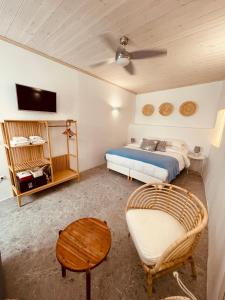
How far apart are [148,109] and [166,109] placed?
651 mm

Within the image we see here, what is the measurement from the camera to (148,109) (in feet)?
15.2

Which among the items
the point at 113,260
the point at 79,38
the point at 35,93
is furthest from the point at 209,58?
the point at 113,260

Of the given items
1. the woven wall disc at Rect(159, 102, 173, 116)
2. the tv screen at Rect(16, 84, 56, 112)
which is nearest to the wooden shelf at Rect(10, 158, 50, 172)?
the tv screen at Rect(16, 84, 56, 112)

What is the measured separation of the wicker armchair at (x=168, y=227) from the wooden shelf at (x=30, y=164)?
1.76 m

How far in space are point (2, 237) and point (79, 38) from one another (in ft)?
9.14

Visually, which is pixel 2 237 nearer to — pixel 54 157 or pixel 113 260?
pixel 113 260

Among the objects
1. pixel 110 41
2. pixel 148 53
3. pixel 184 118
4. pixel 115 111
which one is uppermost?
pixel 110 41

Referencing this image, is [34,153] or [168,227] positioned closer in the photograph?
[168,227]

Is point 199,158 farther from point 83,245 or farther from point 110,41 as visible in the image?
point 83,245

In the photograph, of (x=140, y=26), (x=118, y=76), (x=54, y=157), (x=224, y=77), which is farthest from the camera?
(x=118, y=76)


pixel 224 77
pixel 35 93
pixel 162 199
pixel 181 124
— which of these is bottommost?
pixel 162 199

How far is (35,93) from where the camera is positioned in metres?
2.28

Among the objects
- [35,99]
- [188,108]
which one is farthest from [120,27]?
[188,108]

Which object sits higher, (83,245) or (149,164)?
(149,164)
